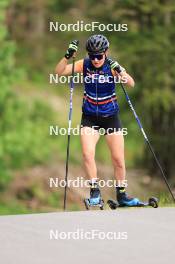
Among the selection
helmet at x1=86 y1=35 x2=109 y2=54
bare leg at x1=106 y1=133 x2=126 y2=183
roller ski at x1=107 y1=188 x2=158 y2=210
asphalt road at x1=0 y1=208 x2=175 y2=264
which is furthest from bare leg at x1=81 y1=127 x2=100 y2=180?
helmet at x1=86 y1=35 x2=109 y2=54

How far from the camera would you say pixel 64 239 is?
819cm

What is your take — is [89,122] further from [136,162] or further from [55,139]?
[55,139]

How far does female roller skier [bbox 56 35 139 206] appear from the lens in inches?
362

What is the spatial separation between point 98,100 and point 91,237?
5.52 ft

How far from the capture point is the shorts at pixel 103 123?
31.0 ft

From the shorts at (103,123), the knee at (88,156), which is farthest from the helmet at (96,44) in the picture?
the knee at (88,156)

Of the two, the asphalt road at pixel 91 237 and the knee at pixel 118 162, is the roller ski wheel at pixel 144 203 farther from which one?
the knee at pixel 118 162

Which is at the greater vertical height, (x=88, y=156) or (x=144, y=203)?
(x=88, y=156)

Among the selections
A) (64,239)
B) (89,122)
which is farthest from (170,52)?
(64,239)

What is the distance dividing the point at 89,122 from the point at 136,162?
16.4 meters

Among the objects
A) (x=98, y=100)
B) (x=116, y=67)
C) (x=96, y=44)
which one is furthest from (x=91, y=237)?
(x=96, y=44)

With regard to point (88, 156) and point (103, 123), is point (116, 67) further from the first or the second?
point (88, 156)

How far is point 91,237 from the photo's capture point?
830cm

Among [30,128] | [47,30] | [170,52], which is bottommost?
[30,128]
